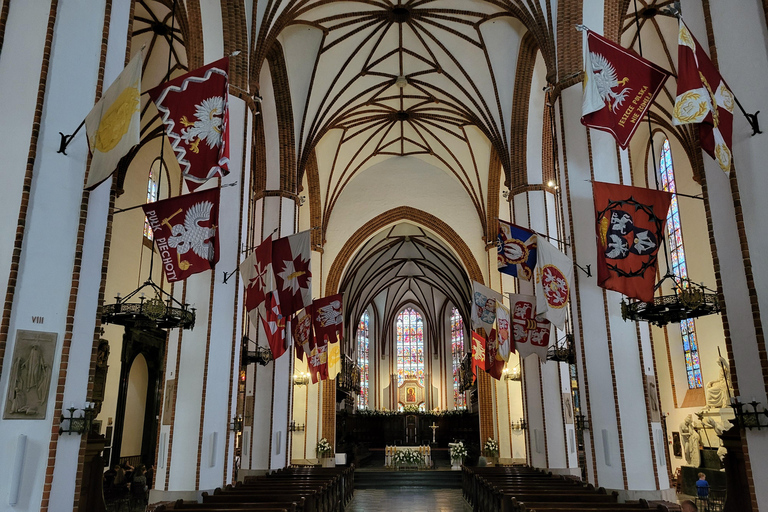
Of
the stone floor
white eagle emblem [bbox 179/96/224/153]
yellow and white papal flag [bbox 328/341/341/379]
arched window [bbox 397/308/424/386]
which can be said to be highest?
arched window [bbox 397/308/424/386]

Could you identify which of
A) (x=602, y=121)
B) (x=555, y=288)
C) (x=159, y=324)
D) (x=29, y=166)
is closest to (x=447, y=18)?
(x=555, y=288)

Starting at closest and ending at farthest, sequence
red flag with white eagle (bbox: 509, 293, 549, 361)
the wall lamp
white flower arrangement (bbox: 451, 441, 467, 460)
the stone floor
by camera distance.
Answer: the wall lamp
red flag with white eagle (bbox: 509, 293, 549, 361)
the stone floor
white flower arrangement (bbox: 451, 441, 467, 460)

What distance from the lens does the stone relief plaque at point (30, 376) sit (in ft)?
21.1

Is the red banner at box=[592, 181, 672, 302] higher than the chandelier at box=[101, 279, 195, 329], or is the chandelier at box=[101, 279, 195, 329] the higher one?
the red banner at box=[592, 181, 672, 302]

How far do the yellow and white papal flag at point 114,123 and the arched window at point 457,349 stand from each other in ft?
128

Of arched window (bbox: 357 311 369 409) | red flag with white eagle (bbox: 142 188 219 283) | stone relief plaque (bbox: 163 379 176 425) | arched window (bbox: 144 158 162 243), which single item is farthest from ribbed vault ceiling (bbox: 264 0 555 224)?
arched window (bbox: 357 311 369 409)

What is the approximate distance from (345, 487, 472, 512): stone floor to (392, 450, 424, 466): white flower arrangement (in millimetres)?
2896

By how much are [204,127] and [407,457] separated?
22767mm

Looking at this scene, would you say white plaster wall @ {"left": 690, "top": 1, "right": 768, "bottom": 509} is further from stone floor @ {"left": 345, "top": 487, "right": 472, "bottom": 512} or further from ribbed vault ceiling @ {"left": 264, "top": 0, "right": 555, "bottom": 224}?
stone floor @ {"left": 345, "top": 487, "right": 472, "bottom": 512}

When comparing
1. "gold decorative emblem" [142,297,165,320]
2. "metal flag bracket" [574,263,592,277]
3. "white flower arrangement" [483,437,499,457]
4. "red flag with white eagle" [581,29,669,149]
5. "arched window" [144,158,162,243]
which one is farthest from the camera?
"white flower arrangement" [483,437,499,457]

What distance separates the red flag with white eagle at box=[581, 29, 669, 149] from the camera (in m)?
7.77

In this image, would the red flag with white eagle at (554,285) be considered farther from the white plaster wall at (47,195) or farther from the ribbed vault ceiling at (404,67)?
the white plaster wall at (47,195)

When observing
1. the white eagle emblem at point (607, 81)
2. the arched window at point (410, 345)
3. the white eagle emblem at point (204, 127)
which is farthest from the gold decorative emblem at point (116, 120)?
the arched window at point (410, 345)

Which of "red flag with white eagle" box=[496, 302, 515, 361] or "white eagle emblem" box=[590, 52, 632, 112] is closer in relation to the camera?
"white eagle emblem" box=[590, 52, 632, 112]
